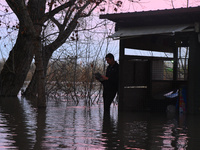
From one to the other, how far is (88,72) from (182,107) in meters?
4.52

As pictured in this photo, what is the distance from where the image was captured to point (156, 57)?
15.1 m

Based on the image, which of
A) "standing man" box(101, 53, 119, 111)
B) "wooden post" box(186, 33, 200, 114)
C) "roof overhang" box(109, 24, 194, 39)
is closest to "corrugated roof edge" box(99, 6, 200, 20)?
"roof overhang" box(109, 24, 194, 39)

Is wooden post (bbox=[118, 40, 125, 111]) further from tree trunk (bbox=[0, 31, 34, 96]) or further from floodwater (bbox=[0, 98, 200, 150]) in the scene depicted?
tree trunk (bbox=[0, 31, 34, 96])

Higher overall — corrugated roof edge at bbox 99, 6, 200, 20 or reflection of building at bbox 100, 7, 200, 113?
corrugated roof edge at bbox 99, 6, 200, 20

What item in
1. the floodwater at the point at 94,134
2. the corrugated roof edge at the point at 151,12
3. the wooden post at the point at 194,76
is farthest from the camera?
the wooden post at the point at 194,76

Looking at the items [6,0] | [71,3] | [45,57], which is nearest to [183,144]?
[71,3]

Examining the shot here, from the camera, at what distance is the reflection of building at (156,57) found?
13.2 metres

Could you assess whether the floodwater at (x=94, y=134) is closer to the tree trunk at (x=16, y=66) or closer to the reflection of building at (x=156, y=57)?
the reflection of building at (x=156, y=57)

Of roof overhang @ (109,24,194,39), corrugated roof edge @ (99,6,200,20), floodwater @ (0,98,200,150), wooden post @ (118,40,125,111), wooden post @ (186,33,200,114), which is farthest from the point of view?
wooden post @ (118,40,125,111)

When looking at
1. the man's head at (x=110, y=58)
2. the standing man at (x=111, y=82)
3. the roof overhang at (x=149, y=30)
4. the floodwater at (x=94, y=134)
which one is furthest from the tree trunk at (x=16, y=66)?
the floodwater at (x=94, y=134)

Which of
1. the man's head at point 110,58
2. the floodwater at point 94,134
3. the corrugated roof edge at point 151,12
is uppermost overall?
the corrugated roof edge at point 151,12

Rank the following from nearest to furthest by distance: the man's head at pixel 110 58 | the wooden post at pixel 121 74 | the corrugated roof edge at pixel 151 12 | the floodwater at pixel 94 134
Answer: the floodwater at pixel 94 134 → the corrugated roof edge at pixel 151 12 → the man's head at pixel 110 58 → the wooden post at pixel 121 74

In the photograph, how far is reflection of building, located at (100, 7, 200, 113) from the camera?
1321 cm

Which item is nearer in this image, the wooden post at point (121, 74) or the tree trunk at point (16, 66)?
the wooden post at point (121, 74)
